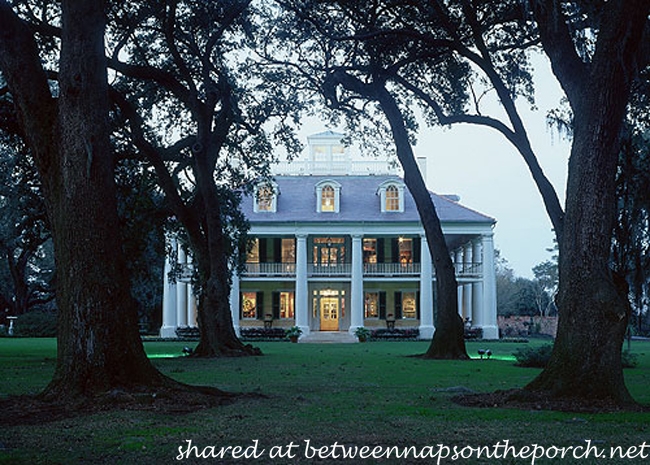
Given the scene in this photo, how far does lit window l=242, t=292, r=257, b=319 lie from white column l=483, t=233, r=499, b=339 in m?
12.9

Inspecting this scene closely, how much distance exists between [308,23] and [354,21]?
2.06m

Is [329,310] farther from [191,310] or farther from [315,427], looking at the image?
[315,427]

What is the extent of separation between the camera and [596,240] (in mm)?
7301

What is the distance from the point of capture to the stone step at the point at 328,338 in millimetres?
33987

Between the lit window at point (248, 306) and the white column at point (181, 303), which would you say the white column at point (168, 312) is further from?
the lit window at point (248, 306)

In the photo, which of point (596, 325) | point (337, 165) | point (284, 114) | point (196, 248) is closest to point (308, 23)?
point (284, 114)

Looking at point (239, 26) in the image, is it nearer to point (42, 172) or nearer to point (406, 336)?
point (42, 172)

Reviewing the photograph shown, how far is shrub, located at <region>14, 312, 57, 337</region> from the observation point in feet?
128

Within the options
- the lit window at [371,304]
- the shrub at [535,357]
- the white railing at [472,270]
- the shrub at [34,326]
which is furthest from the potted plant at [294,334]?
the shrub at [535,357]

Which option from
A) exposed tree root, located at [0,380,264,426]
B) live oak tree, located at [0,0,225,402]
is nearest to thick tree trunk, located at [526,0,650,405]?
exposed tree root, located at [0,380,264,426]

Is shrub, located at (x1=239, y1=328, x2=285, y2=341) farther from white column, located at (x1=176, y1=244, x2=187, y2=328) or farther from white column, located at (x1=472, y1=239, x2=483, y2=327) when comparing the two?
Result: white column, located at (x1=472, y1=239, x2=483, y2=327)

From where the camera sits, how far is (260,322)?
128 ft

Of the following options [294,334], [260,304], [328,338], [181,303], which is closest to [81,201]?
[294,334]

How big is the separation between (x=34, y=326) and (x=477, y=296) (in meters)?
25.3
